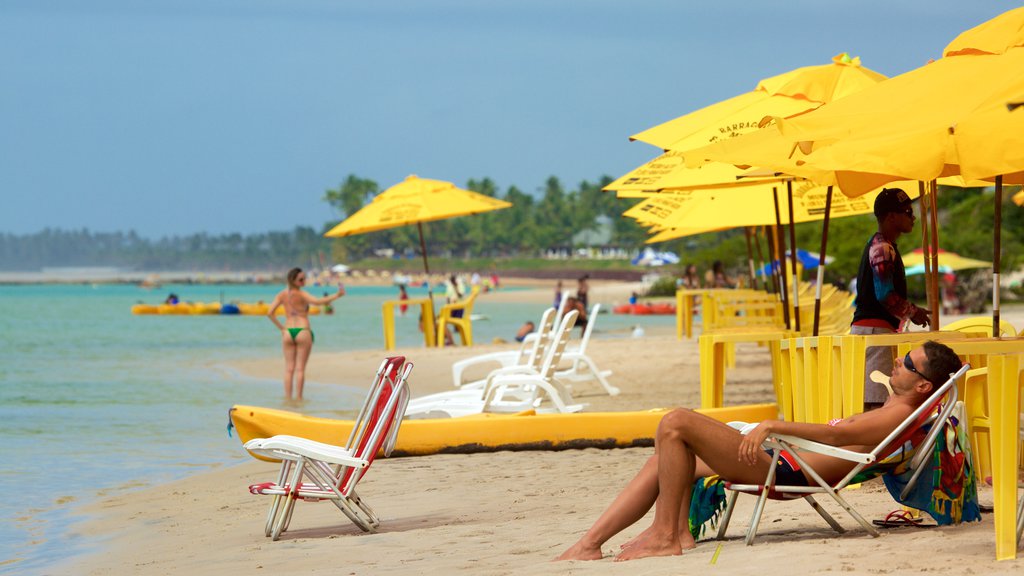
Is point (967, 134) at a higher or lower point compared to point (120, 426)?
higher

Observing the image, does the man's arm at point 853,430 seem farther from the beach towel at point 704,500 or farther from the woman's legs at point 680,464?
the beach towel at point 704,500

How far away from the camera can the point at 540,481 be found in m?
7.55

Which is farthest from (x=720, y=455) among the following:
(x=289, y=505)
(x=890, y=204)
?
(x=289, y=505)

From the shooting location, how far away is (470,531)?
6031 millimetres

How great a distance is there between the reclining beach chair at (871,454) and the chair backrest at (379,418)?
6.27ft

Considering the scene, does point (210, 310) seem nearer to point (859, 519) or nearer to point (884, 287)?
point (884, 287)

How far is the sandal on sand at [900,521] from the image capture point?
5036mm

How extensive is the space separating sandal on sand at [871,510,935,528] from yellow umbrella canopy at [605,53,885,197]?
3242 millimetres

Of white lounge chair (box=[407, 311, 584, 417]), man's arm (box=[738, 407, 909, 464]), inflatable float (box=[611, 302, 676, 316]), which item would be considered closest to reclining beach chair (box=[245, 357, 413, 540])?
man's arm (box=[738, 407, 909, 464])

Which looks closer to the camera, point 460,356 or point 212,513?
point 212,513

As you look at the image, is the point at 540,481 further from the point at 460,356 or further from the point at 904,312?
the point at 460,356

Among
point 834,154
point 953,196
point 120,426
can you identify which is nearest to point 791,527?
point 834,154

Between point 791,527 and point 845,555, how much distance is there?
0.85m

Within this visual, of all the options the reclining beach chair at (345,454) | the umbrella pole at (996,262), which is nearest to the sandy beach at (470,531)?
the reclining beach chair at (345,454)
